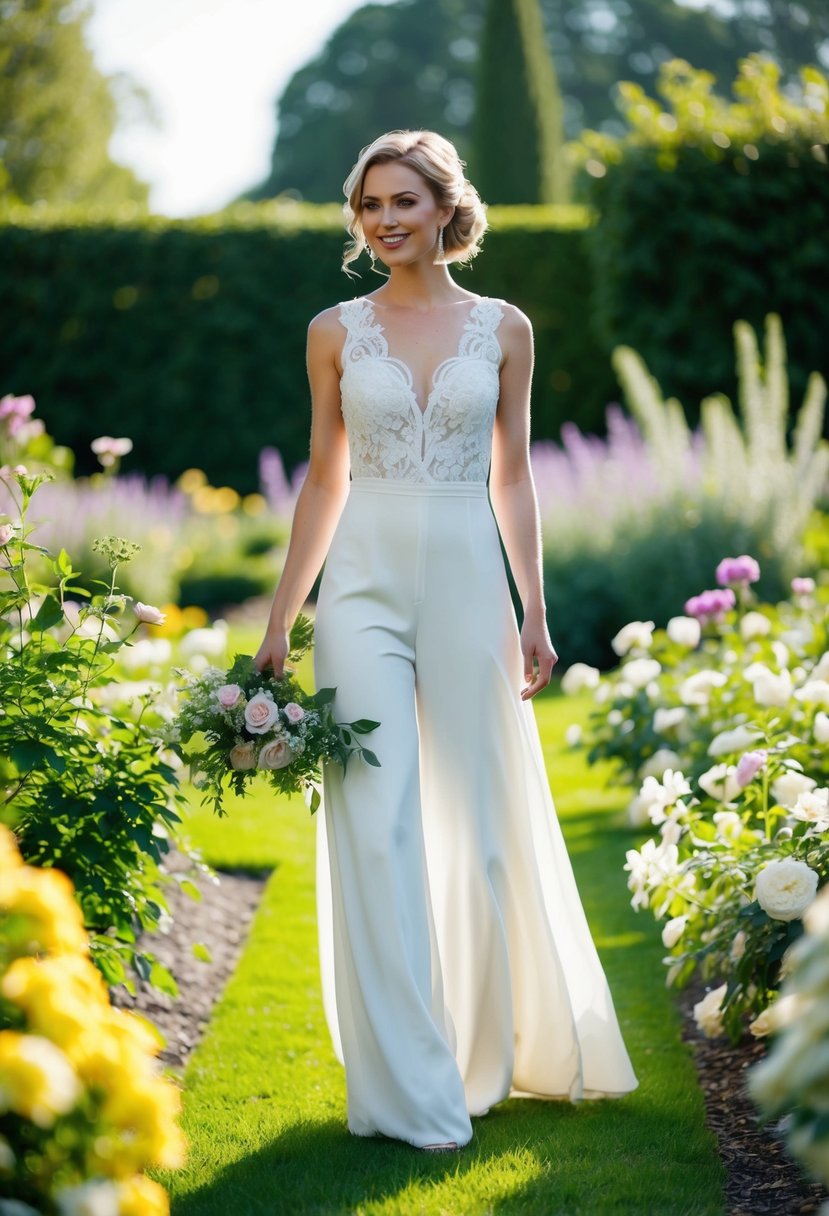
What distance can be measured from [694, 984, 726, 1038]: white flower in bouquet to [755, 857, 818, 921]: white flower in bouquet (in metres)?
0.45

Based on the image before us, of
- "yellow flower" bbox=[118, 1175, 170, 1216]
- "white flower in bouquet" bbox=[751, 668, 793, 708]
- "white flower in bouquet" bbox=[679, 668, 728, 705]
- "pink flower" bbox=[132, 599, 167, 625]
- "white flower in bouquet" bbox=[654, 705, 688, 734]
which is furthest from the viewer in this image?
"white flower in bouquet" bbox=[654, 705, 688, 734]

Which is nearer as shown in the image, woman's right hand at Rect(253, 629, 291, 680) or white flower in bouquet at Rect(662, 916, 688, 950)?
woman's right hand at Rect(253, 629, 291, 680)

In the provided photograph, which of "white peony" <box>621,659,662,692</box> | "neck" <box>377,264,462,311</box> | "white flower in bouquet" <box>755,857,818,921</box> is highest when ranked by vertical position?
"neck" <box>377,264,462,311</box>

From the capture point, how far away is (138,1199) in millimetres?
1798

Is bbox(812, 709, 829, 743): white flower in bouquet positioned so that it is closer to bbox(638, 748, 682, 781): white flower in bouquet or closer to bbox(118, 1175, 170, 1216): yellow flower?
bbox(638, 748, 682, 781): white flower in bouquet

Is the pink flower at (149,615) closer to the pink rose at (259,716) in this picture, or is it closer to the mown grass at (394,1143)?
the pink rose at (259,716)

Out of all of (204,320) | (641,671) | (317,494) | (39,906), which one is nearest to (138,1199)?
(39,906)

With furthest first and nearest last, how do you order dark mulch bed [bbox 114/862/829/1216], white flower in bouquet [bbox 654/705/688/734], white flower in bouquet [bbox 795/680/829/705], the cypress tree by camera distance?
the cypress tree → white flower in bouquet [bbox 654/705/688/734] → white flower in bouquet [bbox 795/680/829/705] → dark mulch bed [bbox 114/862/829/1216]

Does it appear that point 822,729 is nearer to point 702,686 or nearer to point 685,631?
point 702,686

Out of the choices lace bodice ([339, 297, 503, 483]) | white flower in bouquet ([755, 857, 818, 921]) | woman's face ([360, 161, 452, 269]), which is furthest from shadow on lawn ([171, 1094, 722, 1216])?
woman's face ([360, 161, 452, 269])

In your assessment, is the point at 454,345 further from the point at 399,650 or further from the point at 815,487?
the point at 815,487

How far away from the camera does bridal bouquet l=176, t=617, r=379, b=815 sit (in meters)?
2.99

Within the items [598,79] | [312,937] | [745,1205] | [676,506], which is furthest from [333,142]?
[745,1205]

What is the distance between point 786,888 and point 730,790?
26.6 inches
